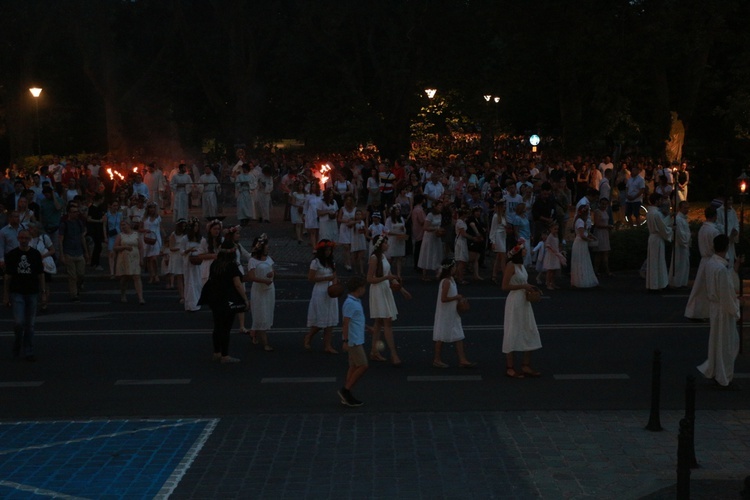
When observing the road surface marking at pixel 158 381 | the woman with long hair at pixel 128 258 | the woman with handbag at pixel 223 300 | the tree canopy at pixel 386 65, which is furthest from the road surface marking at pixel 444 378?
the tree canopy at pixel 386 65

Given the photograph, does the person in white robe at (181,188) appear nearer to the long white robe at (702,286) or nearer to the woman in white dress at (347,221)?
the woman in white dress at (347,221)

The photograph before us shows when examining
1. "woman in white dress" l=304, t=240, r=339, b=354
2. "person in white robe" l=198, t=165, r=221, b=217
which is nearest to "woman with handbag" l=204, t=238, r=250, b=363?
"woman in white dress" l=304, t=240, r=339, b=354

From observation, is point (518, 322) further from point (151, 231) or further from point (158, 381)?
point (151, 231)

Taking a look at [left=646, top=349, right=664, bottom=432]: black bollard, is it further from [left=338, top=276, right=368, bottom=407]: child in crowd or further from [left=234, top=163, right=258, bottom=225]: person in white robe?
[left=234, top=163, right=258, bottom=225]: person in white robe

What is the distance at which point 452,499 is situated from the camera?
8.96m

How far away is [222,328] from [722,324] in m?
6.26

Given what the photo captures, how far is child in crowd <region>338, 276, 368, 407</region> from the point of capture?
467 inches

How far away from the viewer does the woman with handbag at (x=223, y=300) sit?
14547 millimetres

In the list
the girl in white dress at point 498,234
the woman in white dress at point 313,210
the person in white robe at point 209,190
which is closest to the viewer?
the girl in white dress at point 498,234

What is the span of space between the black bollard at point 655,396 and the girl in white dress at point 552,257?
9499 millimetres

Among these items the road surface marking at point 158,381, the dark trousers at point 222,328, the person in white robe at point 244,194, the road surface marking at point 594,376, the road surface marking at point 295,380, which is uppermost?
the person in white robe at point 244,194

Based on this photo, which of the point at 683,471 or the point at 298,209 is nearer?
the point at 683,471

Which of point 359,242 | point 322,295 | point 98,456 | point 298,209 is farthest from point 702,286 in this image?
point 298,209

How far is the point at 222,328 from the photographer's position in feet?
47.8
